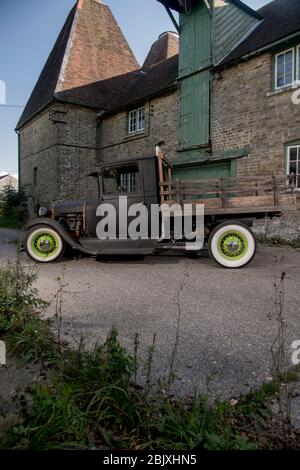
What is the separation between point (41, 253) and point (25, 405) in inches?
188

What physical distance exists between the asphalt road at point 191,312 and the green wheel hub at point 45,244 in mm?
332

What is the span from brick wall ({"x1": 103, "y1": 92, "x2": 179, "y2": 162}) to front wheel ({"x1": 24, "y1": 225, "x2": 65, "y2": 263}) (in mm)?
5536

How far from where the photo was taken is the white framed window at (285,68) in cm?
909

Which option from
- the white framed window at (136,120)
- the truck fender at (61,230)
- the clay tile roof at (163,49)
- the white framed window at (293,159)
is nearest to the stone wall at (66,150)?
the white framed window at (136,120)

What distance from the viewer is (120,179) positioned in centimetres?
635

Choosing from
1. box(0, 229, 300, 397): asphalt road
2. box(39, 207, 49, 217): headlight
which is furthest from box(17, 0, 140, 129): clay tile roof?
box(0, 229, 300, 397): asphalt road

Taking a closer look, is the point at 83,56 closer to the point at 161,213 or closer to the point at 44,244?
the point at 44,244

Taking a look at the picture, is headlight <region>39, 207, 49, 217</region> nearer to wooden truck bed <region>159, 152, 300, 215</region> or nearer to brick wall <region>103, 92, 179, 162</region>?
wooden truck bed <region>159, 152, 300, 215</region>

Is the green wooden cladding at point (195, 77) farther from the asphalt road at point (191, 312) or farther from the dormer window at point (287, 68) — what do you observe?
the asphalt road at point (191, 312)

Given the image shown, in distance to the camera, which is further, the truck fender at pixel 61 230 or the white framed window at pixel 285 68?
the white framed window at pixel 285 68

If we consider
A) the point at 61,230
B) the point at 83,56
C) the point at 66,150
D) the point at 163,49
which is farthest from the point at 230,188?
the point at 163,49

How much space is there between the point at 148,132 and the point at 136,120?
141 centimetres

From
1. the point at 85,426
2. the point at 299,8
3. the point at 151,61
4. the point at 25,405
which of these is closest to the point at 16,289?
the point at 25,405

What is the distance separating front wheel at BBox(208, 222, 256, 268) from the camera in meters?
5.85
